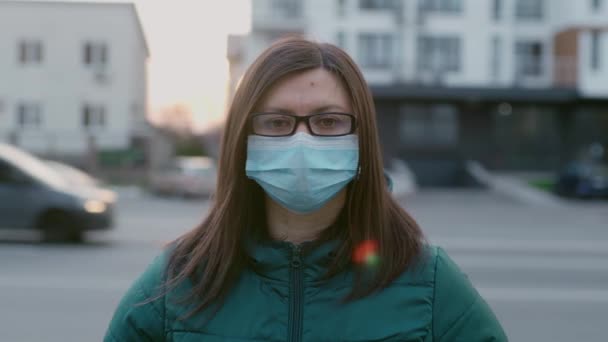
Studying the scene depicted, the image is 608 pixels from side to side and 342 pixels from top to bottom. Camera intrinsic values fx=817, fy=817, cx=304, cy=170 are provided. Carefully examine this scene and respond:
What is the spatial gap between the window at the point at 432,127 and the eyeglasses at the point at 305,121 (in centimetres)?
3823

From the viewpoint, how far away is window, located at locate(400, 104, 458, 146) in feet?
132

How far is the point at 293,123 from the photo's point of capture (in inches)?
91.9

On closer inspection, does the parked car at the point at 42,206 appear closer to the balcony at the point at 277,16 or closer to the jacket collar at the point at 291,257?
the jacket collar at the point at 291,257

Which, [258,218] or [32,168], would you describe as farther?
[32,168]

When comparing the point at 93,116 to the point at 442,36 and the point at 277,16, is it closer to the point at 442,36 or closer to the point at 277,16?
the point at 277,16

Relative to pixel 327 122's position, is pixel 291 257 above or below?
below

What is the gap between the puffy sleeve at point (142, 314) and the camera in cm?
226

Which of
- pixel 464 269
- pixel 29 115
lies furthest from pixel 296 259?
pixel 29 115

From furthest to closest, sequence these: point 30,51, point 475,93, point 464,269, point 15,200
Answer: point 30,51 < point 475,93 < point 15,200 < point 464,269

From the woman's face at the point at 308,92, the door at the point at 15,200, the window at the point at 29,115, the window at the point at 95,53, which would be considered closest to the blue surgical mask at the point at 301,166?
the woman's face at the point at 308,92

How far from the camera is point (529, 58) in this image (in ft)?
133

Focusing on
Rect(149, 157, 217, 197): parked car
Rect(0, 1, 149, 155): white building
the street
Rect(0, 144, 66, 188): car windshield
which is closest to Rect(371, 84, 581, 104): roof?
Rect(149, 157, 217, 197): parked car

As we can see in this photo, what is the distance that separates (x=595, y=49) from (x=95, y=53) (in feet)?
82.1

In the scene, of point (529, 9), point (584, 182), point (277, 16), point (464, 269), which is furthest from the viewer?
point (529, 9)
